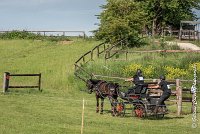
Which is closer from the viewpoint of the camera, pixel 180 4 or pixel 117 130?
pixel 117 130

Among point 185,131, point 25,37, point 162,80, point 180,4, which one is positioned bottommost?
point 185,131

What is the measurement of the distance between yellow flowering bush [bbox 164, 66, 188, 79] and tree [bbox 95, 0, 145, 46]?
1220 cm

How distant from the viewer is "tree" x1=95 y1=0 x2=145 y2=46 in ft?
156

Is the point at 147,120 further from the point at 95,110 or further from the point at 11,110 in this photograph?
the point at 11,110

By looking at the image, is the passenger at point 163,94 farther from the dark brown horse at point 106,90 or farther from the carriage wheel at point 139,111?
the dark brown horse at point 106,90

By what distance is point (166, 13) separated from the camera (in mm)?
64062

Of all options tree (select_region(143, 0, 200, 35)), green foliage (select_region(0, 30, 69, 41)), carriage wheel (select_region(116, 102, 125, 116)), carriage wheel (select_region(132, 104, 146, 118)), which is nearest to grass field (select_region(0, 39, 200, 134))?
carriage wheel (select_region(132, 104, 146, 118))

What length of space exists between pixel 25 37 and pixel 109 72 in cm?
3048

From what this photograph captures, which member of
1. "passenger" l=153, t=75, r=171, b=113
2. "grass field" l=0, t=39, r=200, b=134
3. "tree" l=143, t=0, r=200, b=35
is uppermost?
"tree" l=143, t=0, r=200, b=35

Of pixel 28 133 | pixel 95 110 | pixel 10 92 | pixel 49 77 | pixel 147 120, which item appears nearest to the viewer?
pixel 28 133

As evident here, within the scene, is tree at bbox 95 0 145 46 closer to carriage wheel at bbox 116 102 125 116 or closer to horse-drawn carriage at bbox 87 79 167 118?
horse-drawn carriage at bbox 87 79 167 118

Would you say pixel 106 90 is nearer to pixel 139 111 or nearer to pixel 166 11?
pixel 139 111

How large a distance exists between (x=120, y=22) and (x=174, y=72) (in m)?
13.2

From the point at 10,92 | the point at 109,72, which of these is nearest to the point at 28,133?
the point at 10,92
